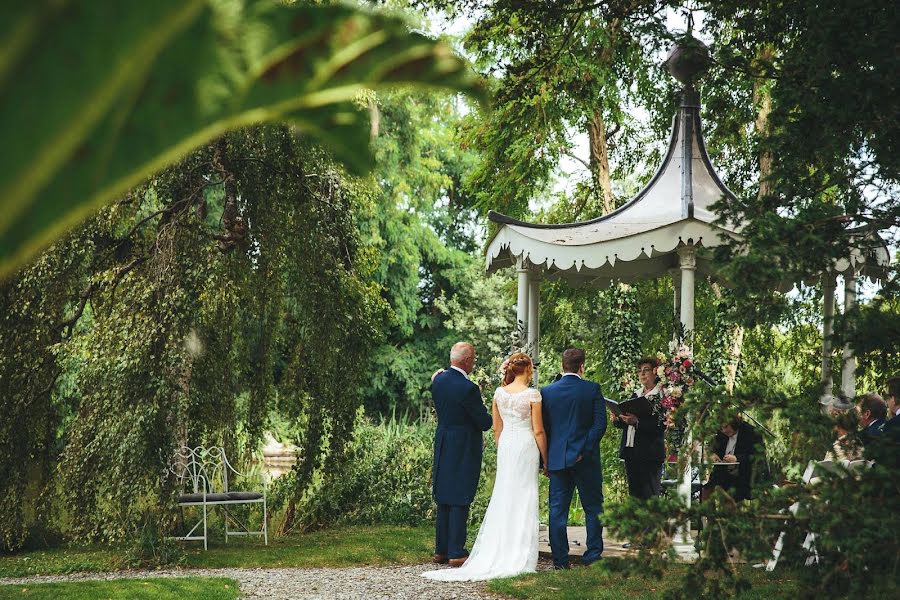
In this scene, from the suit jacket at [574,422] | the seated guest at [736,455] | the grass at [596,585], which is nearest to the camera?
the grass at [596,585]

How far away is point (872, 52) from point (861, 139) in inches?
15.0

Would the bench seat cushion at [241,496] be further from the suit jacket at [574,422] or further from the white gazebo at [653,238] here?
the suit jacket at [574,422]

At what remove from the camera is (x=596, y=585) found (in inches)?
277

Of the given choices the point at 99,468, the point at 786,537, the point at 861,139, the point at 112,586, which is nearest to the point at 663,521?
the point at 786,537

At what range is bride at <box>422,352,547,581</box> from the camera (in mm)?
8047

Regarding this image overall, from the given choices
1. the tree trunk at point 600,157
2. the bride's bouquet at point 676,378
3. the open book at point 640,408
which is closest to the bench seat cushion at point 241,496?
the open book at point 640,408

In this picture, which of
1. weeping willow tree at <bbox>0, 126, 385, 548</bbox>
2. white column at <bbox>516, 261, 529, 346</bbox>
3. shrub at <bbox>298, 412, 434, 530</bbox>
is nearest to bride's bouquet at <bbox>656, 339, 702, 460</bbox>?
white column at <bbox>516, 261, 529, 346</bbox>

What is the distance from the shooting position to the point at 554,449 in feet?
25.9

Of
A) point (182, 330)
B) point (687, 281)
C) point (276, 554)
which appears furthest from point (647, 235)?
point (276, 554)

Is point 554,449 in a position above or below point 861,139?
below

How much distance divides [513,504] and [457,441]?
75 cm

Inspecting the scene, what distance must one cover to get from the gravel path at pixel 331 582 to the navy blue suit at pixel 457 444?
2.26 feet

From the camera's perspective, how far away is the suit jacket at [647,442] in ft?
27.1

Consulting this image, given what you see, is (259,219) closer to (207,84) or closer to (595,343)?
(595,343)
